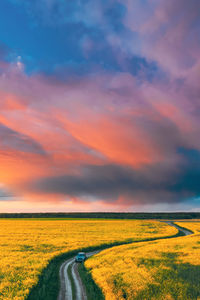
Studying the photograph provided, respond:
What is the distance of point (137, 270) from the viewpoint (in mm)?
27469

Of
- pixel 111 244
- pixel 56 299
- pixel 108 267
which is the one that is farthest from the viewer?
pixel 111 244

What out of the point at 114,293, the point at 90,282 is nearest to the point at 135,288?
the point at 114,293

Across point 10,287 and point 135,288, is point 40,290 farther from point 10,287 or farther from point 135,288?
point 135,288

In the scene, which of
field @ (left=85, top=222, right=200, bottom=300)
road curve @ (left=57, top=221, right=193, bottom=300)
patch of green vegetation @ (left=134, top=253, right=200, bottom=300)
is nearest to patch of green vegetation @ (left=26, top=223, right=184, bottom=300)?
road curve @ (left=57, top=221, right=193, bottom=300)

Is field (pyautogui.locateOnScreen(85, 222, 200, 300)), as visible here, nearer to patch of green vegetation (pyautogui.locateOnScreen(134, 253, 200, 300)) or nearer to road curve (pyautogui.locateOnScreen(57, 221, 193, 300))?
patch of green vegetation (pyautogui.locateOnScreen(134, 253, 200, 300))

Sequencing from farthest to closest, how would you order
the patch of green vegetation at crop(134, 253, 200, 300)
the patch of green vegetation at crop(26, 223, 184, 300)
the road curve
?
the patch of green vegetation at crop(26, 223, 184, 300), the road curve, the patch of green vegetation at crop(134, 253, 200, 300)

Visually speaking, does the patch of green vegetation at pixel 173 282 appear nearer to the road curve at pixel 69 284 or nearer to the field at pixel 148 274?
the field at pixel 148 274

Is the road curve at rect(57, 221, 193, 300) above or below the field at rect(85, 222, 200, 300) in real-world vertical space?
below

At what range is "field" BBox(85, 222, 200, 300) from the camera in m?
21.0

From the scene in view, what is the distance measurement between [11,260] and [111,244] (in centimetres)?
2108

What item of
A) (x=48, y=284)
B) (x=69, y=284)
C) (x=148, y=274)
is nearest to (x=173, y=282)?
(x=148, y=274)

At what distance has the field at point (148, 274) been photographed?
20984 millimetres

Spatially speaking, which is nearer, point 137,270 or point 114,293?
point 114,293

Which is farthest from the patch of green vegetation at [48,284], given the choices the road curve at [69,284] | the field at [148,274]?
the field at [148,274]
